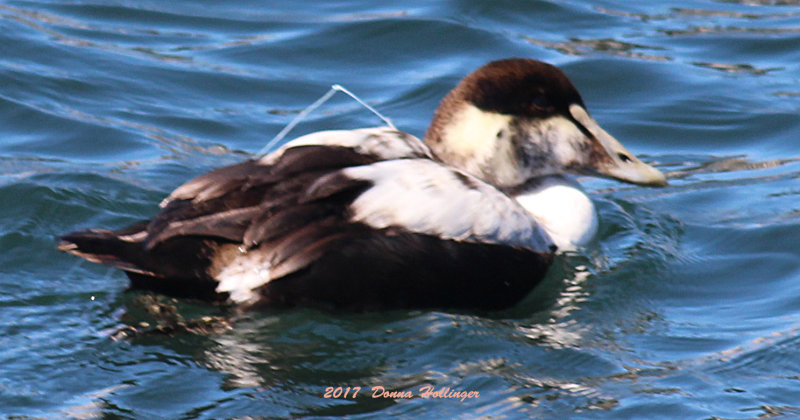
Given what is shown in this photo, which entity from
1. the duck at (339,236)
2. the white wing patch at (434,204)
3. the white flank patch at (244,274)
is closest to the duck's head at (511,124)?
the duck at (339,236)

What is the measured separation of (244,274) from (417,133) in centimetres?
297

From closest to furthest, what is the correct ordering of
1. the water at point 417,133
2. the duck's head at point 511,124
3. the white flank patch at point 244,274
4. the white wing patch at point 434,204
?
the water at point 417,133 < the white flank patch at point 244,274 < the white wing patch at point 434,204 < the duck's head at point 511,124

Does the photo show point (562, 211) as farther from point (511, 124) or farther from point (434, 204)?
point (434, 204)

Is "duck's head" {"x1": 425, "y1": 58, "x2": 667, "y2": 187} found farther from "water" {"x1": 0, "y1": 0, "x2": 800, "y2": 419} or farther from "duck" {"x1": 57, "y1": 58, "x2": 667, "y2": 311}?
"water" {"x1": 0, "y1": 0, "x2": 800, "y2": 419}

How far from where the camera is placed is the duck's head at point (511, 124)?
4965mm

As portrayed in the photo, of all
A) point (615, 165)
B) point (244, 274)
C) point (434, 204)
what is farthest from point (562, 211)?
point (244, 274)

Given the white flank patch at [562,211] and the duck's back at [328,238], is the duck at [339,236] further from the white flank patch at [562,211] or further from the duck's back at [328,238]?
the white flank patch at [562,211]

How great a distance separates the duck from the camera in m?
4.22

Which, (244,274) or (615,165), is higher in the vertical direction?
(615,165)

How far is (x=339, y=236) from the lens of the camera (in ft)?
13.9

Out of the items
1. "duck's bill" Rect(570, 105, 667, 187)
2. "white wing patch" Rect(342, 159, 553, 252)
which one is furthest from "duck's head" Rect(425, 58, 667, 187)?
"white wing patch" Rect(342, 159, 553, 252)

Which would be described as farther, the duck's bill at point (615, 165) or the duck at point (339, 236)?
the duck's bill at point (615, 165)

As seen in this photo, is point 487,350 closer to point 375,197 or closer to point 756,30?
point 375,197

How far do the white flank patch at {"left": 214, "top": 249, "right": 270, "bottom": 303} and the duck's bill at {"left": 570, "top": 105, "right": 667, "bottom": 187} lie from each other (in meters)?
1.59
